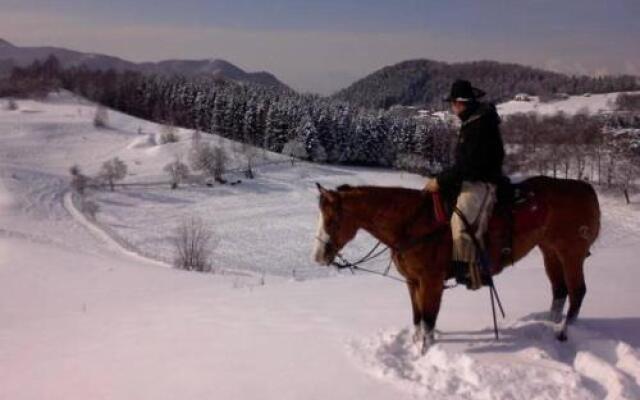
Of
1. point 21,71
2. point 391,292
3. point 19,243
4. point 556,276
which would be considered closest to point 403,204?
point 556,276

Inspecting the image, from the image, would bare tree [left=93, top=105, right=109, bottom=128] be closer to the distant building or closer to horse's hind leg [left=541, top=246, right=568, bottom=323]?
horse's hind leg [left=541, top=246, right=568, bottom=323]

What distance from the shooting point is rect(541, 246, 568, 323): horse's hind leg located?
587cm

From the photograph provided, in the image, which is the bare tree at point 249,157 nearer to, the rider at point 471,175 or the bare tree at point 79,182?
the bare tree at point 79,182

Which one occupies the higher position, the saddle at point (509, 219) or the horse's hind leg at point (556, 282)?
the saddle at point (509, 219)

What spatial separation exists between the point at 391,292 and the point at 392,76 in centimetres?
18976

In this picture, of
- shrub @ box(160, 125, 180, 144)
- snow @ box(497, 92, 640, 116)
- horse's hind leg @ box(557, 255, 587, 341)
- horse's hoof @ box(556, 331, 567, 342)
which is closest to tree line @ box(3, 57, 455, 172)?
shrub @ box(160, 125, 180, 144)

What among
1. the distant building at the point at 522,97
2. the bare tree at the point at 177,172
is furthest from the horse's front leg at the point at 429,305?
the distant building at the point at 522,97

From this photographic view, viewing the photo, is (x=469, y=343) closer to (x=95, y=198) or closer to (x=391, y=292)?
(x=391, y=292)

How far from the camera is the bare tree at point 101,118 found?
8669 centimetres

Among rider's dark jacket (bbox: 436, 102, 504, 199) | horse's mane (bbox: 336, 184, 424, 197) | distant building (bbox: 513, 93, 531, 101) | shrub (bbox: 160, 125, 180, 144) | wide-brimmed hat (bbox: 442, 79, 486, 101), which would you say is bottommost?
shrub (bbox: 160, 125, 180, 144)

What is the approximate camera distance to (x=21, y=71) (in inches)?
5032

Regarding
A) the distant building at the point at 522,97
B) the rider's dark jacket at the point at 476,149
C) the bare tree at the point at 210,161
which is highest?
the distant building at the point at 522,97

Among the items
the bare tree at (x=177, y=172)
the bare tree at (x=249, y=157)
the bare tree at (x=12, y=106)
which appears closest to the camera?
the bare tree at (x=177, y=172)

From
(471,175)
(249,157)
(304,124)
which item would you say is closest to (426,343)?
(471,175)
